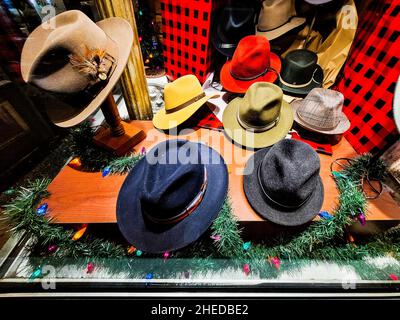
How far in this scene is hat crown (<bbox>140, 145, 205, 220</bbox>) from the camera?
30.1 inches

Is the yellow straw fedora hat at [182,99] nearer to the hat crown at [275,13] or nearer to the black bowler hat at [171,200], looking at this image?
the black bowler hat at [171,200]

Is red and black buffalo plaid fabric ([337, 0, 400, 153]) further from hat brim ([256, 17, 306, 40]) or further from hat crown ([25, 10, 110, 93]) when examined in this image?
hat crown ([25, 10, 110, 93])

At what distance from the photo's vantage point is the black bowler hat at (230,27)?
142cm

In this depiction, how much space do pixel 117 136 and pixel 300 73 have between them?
50.7 inches

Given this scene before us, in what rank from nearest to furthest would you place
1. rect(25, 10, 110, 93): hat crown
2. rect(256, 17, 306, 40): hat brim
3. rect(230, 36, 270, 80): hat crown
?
rect(25, 10, 110, 93): hat crown → rect(230, 36, 270, 80): hat crown → rect(256, 17, 306, 40): hat brim

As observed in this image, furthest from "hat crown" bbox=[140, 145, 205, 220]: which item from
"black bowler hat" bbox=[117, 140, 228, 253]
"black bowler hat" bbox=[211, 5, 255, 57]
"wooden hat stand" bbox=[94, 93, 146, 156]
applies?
"black bowler hat" bbox=[211, 5, 255, 57]

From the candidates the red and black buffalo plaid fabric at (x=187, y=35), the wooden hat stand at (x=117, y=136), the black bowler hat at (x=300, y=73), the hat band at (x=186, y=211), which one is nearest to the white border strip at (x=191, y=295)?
the hat band at (x=186, y=211)

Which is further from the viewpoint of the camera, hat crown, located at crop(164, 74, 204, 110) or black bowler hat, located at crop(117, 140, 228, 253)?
hat crown, located at crop(164, 74, 204, 110)

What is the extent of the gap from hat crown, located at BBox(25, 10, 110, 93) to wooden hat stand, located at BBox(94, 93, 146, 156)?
333 millimetres

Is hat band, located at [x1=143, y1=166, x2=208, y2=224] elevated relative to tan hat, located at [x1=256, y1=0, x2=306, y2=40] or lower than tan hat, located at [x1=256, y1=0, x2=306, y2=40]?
lower

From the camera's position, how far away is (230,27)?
1.43 metres

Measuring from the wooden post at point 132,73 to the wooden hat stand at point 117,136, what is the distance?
21 centimetres
